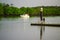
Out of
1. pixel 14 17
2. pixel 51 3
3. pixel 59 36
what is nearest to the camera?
pixel 59 36

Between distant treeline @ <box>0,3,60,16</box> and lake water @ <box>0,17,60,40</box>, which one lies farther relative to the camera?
distant treeline @ <box>0,3,60,16</box>

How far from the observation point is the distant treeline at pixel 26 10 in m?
9.49

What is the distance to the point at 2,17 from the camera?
9.78 metres

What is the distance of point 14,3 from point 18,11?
47cm

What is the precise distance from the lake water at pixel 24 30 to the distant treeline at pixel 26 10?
232 mm

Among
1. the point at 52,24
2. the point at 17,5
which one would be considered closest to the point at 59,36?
the point at 52,24

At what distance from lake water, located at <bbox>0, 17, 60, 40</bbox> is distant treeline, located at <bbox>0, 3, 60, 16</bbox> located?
0.23 metres

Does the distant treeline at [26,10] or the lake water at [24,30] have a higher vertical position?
the distant treeline at [26,10]

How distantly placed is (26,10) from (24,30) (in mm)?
764

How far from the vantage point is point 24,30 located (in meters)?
9.44

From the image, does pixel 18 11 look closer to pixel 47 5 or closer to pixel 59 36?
pixel 47 5

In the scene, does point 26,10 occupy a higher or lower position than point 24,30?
higher

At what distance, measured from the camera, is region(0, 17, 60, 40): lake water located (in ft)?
26.5

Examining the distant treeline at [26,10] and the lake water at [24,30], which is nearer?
the lake water at [24,30]
